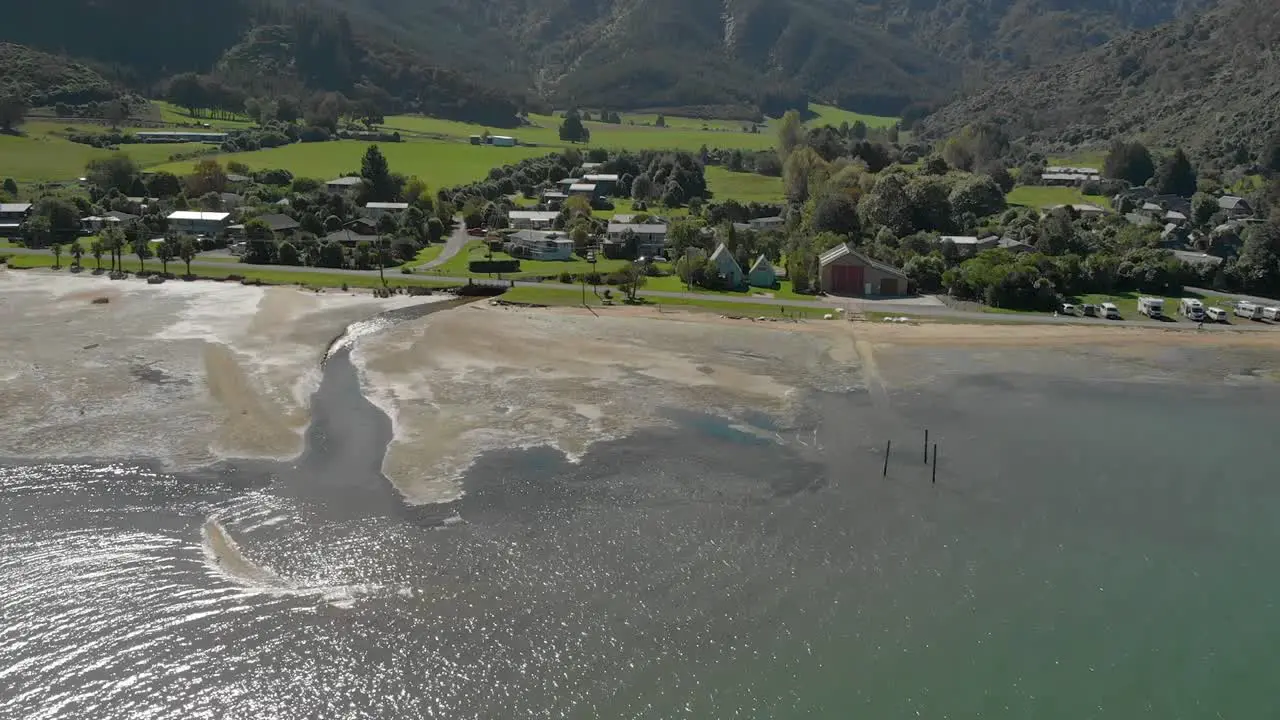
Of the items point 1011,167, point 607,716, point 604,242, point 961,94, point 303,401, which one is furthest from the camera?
point 961,94

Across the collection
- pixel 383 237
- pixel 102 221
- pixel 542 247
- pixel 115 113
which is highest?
pixel 115 113

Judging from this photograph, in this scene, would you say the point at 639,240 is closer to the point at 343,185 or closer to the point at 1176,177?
the point at 343,185

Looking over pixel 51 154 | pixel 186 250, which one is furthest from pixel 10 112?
pixel 186 250

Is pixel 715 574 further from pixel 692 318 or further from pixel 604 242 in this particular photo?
pixel 604 242

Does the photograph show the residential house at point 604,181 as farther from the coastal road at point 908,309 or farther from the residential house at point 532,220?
the coastal road at point 908,309

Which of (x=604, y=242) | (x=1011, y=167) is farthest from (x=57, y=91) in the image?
(x=1011, y=167)

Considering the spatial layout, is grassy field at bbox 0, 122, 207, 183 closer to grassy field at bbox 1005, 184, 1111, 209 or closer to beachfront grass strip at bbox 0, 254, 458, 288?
beachfront grass strip at bbox 0, 254, 458, 288

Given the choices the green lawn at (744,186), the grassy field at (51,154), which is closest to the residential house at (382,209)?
the green lawn at (744,186)
